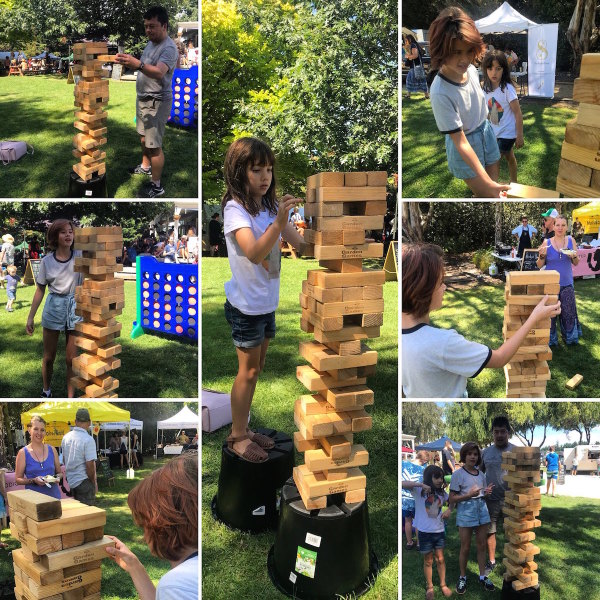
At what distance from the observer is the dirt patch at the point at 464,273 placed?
4305 mm

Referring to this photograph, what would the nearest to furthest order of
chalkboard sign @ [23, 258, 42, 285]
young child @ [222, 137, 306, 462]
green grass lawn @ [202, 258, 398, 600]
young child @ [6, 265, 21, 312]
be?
1. young child @ [222, 137, 306, 462]
2. green grass lawn @ [202, 258, 398, 600]
3. chalkboard sign @ [23, 258, 42, 285]
4. young child @ [6, 265, 21, 312]

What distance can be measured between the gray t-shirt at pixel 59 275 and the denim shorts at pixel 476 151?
2613 millimetres

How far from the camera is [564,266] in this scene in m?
4.51

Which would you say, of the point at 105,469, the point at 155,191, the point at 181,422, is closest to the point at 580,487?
the point at 181,422

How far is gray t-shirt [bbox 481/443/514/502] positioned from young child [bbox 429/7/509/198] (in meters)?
1.69

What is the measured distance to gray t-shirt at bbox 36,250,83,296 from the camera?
153 inches

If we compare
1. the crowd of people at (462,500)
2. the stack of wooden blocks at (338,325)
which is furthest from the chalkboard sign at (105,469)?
the crowd of people at (462,500)

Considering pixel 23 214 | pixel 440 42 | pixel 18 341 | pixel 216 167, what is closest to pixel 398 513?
pixel 440 42

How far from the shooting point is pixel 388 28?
7.27 metres

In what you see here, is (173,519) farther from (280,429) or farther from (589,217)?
(589,217)

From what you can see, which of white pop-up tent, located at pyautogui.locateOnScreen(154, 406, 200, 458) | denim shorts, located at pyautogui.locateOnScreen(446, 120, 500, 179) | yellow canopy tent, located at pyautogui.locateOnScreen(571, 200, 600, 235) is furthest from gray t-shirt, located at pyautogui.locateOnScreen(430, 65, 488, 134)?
white pop-up tent, located at pyautogui.locateOnScreen(154, 406, 200, 458)

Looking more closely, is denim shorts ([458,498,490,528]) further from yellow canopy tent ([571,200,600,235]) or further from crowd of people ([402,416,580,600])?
yellow canopy tent ([571,200,600,235])

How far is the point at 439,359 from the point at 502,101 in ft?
6.82

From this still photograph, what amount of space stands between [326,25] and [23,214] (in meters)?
5.16
